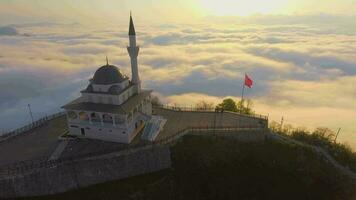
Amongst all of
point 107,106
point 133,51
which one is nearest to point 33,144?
point 107,106

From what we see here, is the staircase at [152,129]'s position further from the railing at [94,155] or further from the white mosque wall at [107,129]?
the white mosque wall at [107,129]

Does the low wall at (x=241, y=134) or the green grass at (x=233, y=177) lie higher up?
the low wall at (x=241, y=134)

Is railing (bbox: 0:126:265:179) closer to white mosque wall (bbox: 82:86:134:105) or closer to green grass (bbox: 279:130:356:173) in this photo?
white mosque wall (bbox: 82:86:134:105)

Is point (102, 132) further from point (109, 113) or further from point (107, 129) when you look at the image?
point (109, 113)

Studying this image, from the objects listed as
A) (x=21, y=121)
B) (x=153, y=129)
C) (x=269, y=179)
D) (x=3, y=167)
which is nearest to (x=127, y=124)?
(x=153, y=129)

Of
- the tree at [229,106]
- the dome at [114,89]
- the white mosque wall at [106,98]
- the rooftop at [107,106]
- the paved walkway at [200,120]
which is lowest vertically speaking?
the paved walkway at [200,120]

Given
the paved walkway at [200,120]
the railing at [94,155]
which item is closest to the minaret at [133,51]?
the paved walkway at [200,120]
